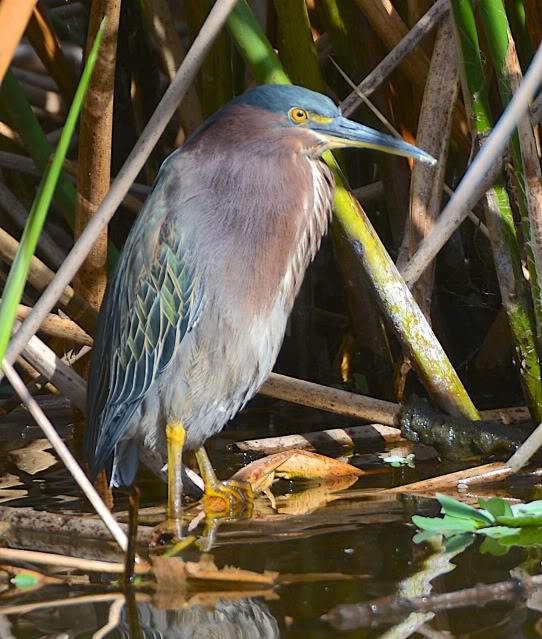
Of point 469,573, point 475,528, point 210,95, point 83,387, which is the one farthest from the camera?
point 210,95

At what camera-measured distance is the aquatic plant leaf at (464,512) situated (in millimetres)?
2637

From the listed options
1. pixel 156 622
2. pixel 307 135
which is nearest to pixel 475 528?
pixel 156 622

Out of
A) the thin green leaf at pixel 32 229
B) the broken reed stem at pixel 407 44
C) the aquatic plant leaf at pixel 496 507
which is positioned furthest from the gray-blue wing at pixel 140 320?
the thin green leaf at pixel 32 229

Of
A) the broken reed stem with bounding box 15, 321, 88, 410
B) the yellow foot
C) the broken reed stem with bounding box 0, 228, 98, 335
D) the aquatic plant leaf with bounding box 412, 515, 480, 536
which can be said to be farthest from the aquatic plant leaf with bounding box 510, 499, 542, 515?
the broken reed stem with bounding box 0, 228, 98, 335

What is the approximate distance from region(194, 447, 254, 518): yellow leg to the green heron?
2 centimetres

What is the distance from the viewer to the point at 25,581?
236cm

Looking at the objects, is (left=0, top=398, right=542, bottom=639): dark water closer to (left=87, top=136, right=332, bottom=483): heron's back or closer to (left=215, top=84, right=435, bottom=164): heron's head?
(left=87, top=136, right=332, bottom=483): heron's back

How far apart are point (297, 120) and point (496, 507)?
4.47 ft

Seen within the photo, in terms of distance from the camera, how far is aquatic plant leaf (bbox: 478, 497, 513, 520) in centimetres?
260

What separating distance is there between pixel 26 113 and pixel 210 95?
0.85 m

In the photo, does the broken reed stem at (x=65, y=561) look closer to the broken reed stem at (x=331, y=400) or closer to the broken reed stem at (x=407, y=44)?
the broken reed stem at (x=331, y=400)

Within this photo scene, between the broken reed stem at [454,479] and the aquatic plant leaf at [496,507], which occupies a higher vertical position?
the aquatic plant leaf at [496,507]

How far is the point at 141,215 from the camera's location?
3.47m

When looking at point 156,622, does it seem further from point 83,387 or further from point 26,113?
point 26,113
